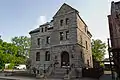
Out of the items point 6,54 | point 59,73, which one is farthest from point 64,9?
point 6,54

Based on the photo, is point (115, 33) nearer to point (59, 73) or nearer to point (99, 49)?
point (59, 73)

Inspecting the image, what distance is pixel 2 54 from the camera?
129ft

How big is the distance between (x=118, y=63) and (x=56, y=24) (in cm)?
1331

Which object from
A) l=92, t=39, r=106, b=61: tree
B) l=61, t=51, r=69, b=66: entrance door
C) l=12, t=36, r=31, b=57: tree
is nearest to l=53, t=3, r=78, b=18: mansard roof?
l=61, t=51, r=69, b=66: entrance door

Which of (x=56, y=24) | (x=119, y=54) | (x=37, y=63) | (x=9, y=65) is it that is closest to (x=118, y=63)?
(x=119, y=54)

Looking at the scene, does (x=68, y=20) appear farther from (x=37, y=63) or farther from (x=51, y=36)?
(x=37, y=63)

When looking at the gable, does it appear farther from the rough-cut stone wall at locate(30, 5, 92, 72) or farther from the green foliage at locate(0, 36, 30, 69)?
the green foliage at locate(0, 36, 30, 69)

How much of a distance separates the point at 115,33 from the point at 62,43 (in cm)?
918

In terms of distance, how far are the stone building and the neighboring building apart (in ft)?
19.3

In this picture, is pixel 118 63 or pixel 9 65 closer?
pixel 118 63

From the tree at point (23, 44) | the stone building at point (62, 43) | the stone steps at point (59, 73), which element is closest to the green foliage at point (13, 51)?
the tree at point (23, 44)

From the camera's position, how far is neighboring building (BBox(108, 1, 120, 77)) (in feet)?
55.9

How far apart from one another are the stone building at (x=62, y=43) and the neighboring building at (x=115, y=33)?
5894mm

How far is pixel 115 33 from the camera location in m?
18.5
